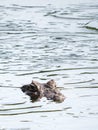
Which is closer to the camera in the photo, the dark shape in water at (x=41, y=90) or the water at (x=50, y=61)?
the water at (x=50, y=61)

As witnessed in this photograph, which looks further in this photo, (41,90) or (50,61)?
(50,61)

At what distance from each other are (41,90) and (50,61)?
296 cm

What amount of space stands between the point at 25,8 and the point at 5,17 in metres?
2.36

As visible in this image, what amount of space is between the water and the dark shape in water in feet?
0.60

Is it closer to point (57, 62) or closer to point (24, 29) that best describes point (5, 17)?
point (24, 29)

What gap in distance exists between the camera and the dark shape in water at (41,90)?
440 inches

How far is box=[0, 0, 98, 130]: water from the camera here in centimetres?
981

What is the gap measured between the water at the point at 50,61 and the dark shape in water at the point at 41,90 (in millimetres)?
184

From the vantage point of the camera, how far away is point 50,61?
1420 centimetres

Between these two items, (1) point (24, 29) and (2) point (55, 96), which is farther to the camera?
(1) point (24, 29)

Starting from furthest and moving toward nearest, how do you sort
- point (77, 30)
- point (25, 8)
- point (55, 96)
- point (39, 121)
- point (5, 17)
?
point (25, 8) → point (5, 17) → point (77, 30) → point (55, 96) → point (39, 121)

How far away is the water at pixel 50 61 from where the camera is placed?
Result: 9.81m

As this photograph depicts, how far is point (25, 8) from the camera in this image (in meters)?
23.2

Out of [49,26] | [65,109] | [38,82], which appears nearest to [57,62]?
[38,82]
